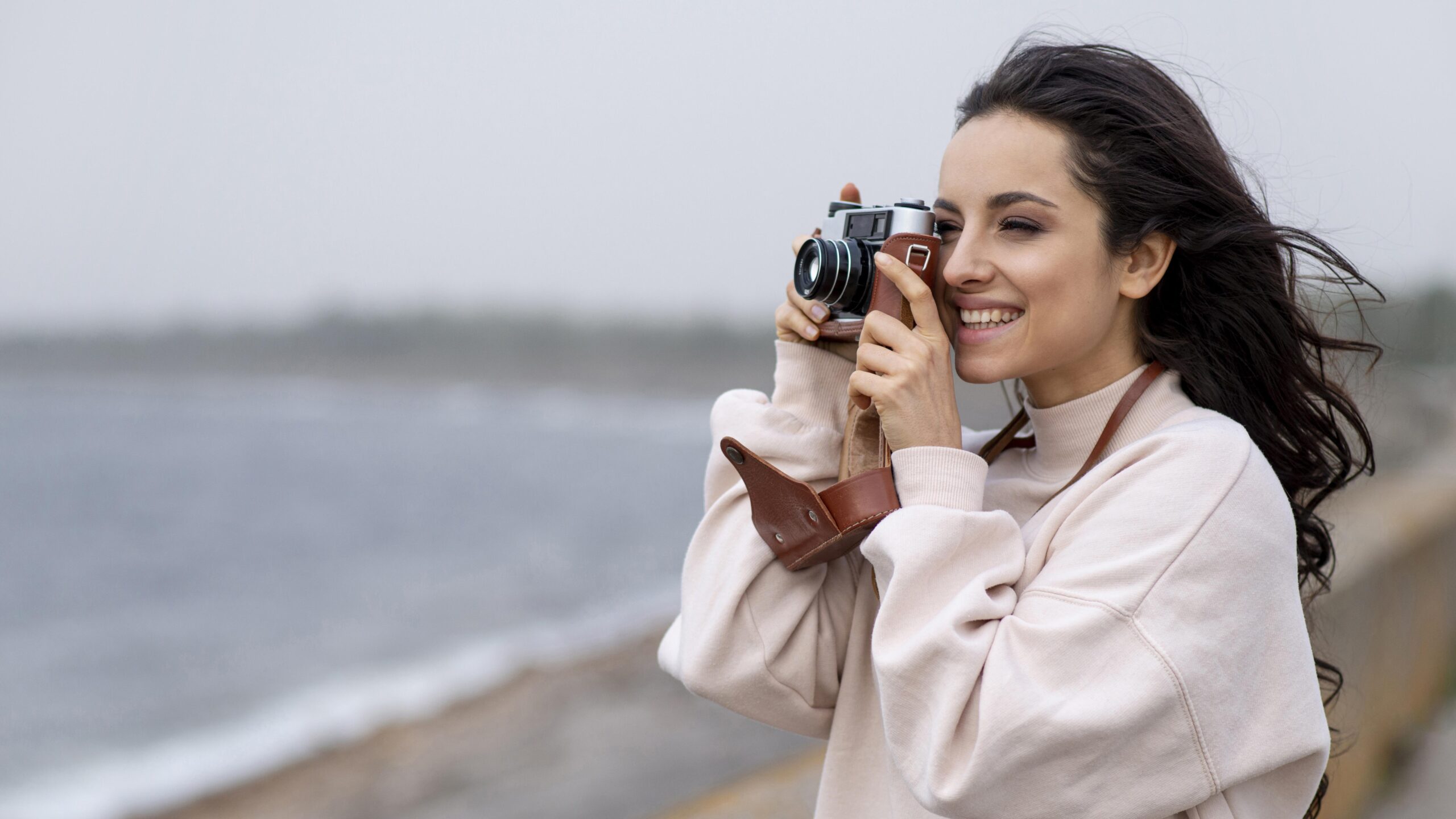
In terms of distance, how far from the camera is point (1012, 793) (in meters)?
0.94

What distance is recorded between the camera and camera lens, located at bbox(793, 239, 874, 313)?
1.22m

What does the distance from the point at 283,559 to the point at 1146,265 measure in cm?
2585

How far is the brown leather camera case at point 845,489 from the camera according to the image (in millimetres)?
1108

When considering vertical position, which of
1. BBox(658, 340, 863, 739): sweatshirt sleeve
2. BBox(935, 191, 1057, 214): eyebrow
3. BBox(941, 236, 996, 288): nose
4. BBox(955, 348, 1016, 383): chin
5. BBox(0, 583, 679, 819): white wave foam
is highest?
BBox(935, 191, 1057, 214): eyebrow

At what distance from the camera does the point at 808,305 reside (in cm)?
134

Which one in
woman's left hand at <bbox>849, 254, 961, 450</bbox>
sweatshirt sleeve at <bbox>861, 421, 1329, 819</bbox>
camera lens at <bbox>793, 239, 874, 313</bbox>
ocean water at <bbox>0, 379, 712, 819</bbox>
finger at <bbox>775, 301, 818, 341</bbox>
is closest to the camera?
sweatshirt sleeve at <bbox>861, 421, 1329, 819</bbox>

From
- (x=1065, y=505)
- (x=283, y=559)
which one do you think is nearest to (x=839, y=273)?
(x=1065, y=505)

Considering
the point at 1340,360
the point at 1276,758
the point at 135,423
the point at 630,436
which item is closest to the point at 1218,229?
the point at 1340,360

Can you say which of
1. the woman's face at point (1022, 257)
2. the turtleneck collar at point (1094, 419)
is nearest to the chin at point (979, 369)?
the woman's face at point (1022, 257)

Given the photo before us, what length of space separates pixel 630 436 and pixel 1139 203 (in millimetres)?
40010

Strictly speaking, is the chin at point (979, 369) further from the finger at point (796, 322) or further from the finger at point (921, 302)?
the finger at point (796, 322)

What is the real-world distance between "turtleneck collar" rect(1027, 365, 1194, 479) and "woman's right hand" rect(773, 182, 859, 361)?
0.80 feet

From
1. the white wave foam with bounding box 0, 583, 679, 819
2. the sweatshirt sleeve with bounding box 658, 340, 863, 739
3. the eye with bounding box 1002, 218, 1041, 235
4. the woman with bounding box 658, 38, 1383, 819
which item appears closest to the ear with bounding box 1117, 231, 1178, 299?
the woman with bounding box 658, 38, 1383, 819

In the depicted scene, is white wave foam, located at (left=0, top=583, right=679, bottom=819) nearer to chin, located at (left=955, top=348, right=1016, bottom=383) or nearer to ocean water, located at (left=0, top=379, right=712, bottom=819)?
ocean water, located at (left=0, top=379, right=712, bottom=819)
